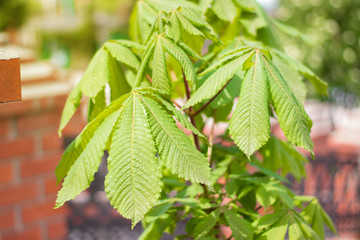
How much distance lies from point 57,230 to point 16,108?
0.56 meters

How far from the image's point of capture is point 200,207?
2.83 ft

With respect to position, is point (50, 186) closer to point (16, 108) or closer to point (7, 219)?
point (7, 219)

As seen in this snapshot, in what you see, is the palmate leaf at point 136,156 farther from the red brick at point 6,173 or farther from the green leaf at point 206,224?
the red brick at point 6,173

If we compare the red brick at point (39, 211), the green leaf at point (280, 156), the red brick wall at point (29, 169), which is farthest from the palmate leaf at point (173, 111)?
the red brick at point (39, 211)

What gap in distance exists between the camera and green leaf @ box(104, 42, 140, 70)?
807 mm

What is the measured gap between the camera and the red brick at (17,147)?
1567 mm

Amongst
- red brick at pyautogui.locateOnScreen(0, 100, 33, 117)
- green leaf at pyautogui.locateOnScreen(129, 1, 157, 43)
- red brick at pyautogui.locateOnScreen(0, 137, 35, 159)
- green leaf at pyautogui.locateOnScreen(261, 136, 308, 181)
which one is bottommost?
red brick at pyautogui.locateOnScreen(0, 137, 35, 159)

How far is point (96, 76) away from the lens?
81 centimetres

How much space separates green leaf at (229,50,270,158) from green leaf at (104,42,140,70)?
249 mm

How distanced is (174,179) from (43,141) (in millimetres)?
843

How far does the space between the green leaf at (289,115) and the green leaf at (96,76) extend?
309 millimetres

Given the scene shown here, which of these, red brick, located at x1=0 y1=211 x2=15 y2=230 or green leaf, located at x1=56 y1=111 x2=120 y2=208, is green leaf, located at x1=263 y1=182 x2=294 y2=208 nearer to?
green leaf, located at x1=56 y1=111 x2=120 y2=208

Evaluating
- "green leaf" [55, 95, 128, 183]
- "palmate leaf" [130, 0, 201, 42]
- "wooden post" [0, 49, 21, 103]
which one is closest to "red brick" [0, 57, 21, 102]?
"wooden post" [0, 49, 21, 103]

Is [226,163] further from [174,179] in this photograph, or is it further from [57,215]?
[57,215]
